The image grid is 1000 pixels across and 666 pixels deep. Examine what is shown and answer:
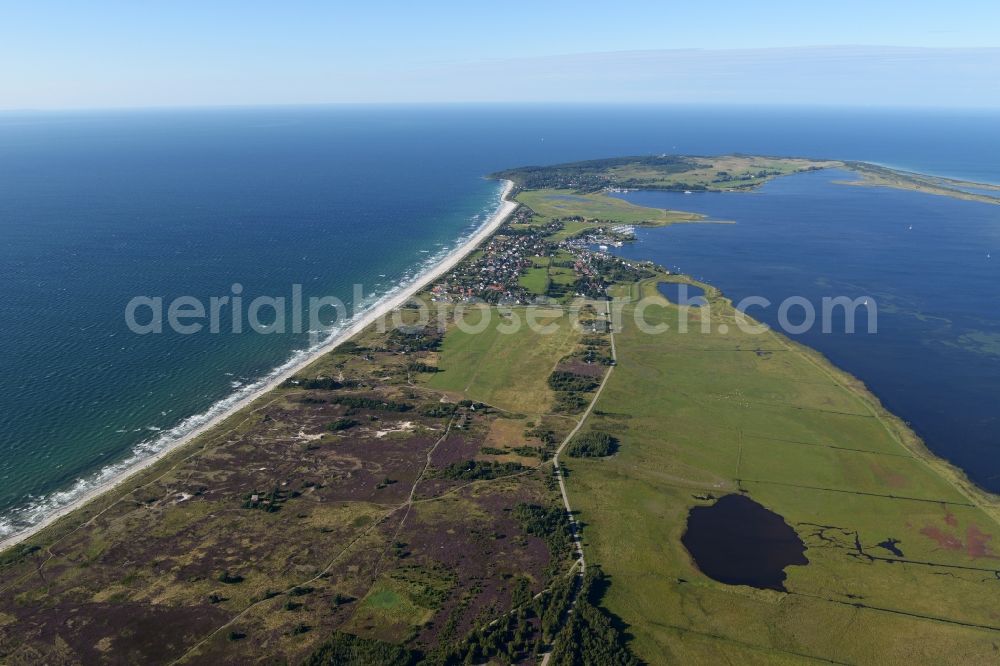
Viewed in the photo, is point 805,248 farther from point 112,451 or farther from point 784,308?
point 112,451

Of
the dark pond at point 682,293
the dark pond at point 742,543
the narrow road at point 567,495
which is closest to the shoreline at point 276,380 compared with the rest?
the narrow road at point 567,495

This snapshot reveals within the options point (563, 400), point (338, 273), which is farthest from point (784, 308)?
point (338, 273)

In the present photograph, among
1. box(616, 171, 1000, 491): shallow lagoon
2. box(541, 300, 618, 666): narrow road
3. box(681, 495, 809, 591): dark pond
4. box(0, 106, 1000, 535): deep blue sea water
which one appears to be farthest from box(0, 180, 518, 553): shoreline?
box(681, 495, 809, 591): dark pond

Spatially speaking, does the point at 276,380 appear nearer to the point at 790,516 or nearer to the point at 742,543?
the point at 742,543

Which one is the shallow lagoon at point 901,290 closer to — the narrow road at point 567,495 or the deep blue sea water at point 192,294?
the deep blue sea water at point 192,294

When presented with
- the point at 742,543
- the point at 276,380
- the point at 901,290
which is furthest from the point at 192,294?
the point at 901,290
